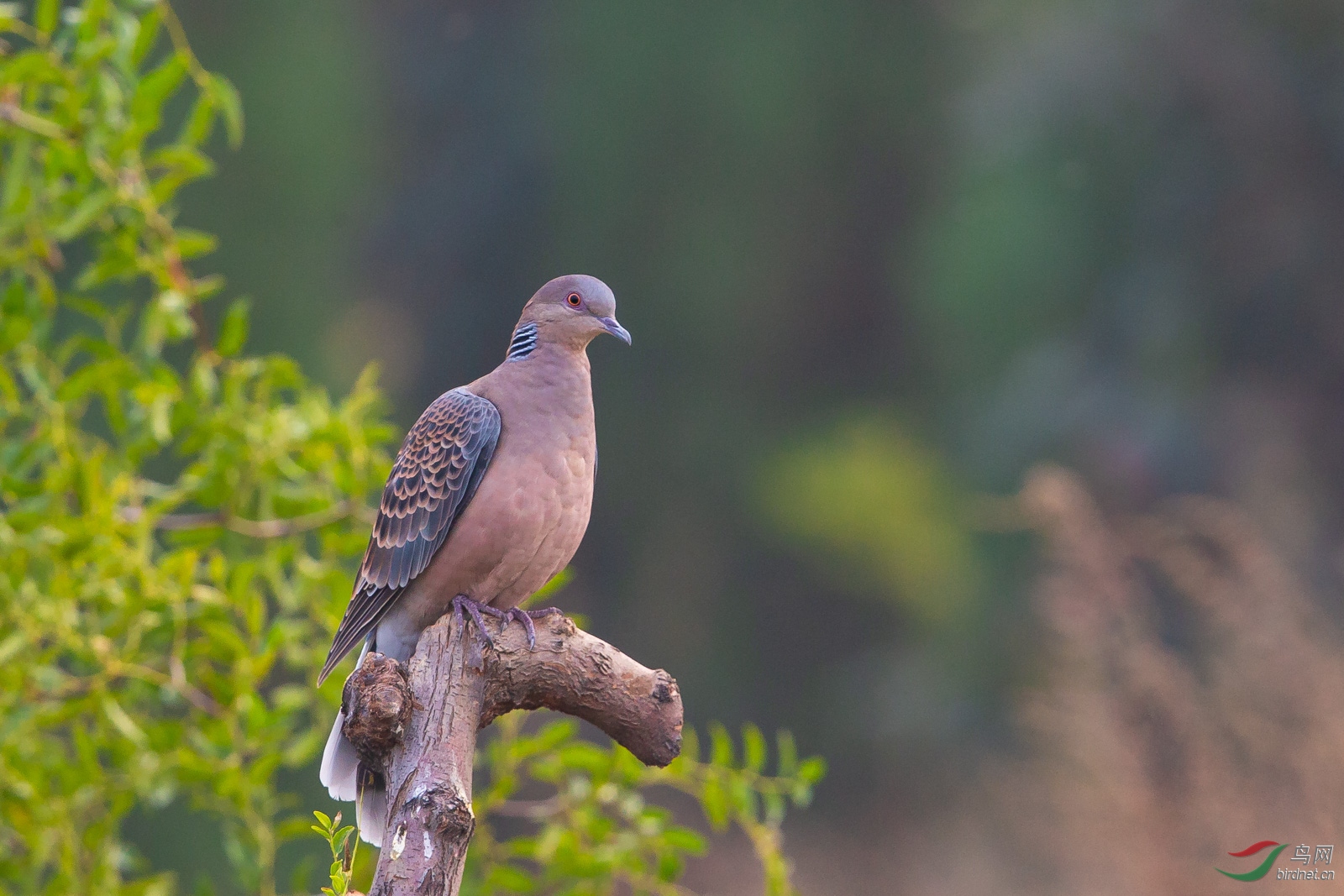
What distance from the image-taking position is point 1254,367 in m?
5.70

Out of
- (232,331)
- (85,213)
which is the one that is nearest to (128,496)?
→ (232,331)

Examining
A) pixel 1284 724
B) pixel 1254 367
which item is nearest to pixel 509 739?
pixel 1284 724

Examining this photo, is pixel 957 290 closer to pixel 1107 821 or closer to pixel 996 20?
pixel 996 20

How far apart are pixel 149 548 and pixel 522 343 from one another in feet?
2.60

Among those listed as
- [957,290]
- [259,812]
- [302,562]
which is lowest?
[259,812]

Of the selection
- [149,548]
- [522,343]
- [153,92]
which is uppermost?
[153,92]

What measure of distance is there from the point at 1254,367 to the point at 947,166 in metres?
1.83

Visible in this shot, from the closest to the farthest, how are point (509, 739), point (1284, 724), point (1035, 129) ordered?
point (509, 739)
point (1284, 724)
point (1035, 129)

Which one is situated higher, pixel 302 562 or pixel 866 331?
pixel 866 331

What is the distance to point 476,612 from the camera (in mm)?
1539

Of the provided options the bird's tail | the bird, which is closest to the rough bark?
the bird

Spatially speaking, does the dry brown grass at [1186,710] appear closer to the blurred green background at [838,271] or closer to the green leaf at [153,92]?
the blurred green background at [838,271]

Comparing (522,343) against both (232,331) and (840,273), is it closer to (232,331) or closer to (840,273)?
(232,331)

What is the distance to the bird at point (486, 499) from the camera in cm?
168
